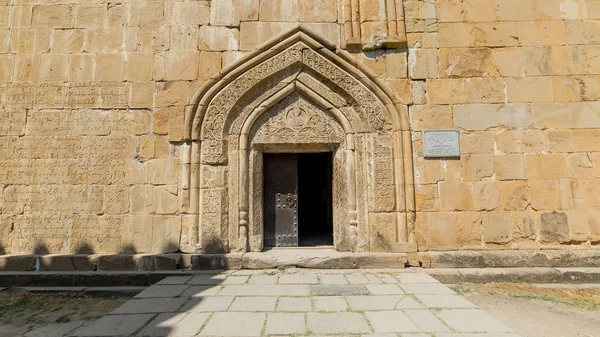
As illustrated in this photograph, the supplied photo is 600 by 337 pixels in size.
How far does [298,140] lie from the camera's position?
5121mm

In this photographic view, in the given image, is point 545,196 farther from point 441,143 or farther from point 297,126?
Answer: point 297,126

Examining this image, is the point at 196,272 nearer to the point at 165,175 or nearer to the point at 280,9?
the point at 165,175

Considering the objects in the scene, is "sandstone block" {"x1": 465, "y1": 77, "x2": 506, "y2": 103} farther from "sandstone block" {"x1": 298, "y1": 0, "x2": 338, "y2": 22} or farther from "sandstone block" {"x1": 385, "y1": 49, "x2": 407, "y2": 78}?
"sandstone block" {"x1": 298, "y1": 0, "x2": 338, "y2": 22}

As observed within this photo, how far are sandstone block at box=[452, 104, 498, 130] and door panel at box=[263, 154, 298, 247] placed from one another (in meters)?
2.78

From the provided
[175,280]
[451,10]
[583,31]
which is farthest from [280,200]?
[583,31]

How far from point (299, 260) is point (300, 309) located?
144 cm

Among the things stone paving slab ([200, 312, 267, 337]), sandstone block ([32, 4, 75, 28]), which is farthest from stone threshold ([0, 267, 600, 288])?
sandstone block ([32, 4, 75, 28])

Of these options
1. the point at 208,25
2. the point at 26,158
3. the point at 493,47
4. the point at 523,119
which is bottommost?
the point at 26,158

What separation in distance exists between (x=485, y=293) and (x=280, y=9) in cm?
533

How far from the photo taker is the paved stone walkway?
2.68 metres

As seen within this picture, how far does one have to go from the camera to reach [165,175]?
191 inches

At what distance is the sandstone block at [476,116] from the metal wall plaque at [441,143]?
0.72 feet

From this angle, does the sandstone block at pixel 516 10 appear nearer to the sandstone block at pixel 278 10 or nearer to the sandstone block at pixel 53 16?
the sandstone block at pixel 278 10

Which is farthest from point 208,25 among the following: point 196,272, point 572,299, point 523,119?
point 572,299
